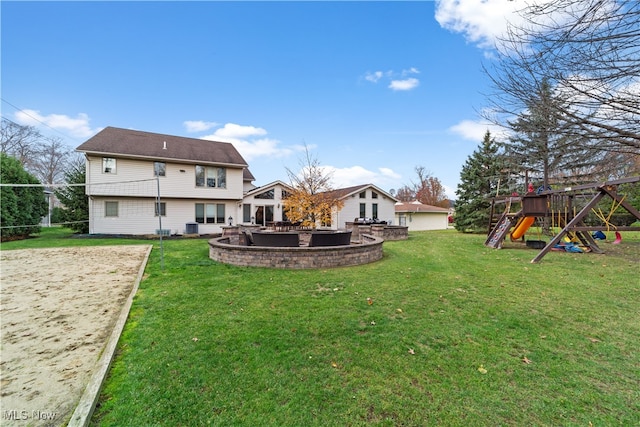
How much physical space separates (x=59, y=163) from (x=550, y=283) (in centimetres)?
4662

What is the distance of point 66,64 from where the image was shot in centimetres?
1420

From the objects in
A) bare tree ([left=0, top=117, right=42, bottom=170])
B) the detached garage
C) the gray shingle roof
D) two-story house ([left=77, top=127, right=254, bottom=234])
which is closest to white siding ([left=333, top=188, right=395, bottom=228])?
the detached garage

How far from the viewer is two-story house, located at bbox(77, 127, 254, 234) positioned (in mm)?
16672

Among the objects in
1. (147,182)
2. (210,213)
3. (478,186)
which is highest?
(478,186)

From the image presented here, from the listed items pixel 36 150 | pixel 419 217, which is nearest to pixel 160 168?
pixel 36 150

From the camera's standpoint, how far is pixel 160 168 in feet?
59.4

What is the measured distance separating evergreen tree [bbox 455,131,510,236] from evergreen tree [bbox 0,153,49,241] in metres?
29.4

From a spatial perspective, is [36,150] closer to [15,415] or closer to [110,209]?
[110,209]

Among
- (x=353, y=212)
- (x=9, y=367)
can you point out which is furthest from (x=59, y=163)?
(x=9, y=367)

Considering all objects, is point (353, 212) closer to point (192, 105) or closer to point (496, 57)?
point (192, 105)

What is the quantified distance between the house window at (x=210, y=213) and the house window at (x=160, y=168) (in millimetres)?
3014

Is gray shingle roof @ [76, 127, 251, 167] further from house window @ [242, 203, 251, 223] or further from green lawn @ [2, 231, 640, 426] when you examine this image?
green lawn @ [2, 231, 640, 426]

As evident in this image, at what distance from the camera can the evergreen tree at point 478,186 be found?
2308 centimetres

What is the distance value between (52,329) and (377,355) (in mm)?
4647
